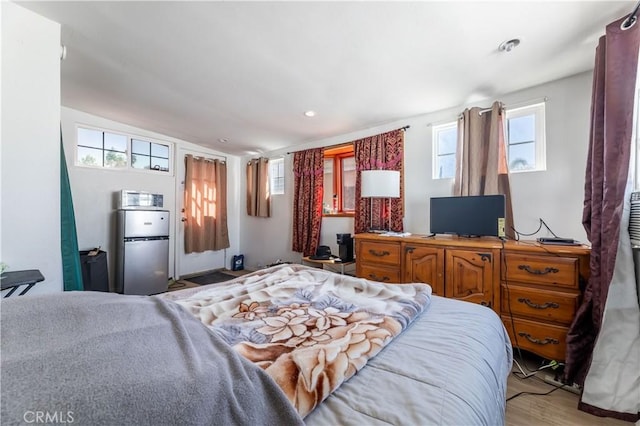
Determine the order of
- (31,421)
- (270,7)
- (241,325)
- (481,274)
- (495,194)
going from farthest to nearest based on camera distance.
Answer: (495,194) → (481,274) → (270,7) → (241,325) → (31,421)

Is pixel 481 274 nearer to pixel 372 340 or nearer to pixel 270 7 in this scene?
pixel 372 340

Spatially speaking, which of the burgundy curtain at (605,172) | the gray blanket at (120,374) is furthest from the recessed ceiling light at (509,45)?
the gray blanket at (120,374)

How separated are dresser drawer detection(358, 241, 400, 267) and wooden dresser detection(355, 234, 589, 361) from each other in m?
0.13

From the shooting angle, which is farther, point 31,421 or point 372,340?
point 372,340

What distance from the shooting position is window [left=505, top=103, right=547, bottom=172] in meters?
2.37

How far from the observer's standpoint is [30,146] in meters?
1.73

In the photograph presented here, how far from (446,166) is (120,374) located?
10.2ft

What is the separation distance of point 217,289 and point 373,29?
1.93 m

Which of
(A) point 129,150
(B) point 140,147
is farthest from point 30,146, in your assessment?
(B) point 140,147

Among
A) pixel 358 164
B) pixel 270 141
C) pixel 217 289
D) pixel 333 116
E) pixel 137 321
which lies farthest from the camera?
pixel 270 141

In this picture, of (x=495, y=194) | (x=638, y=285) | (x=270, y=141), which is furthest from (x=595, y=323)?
(x=270, y=141)

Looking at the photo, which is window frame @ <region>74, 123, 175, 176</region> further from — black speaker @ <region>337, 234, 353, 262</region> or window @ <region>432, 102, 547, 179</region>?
Answer: window @ <region>432, 102, 547, 179</region>

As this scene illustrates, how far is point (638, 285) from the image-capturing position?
1.52 metres

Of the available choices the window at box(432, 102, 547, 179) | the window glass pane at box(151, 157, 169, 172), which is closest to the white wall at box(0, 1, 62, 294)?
the window glass pane at box(151, 157, 169, 172)
